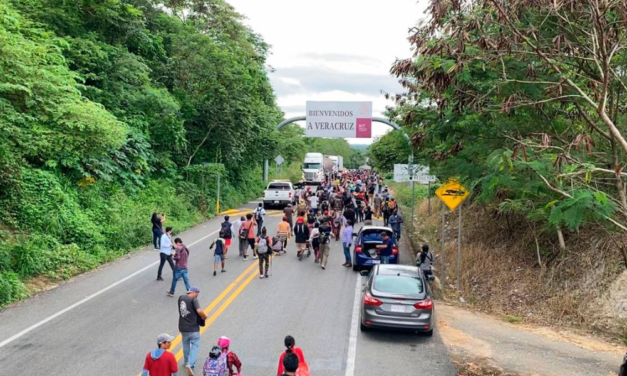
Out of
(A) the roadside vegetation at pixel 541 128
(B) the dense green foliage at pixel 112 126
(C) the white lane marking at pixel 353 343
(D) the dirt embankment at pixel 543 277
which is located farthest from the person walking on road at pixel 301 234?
(B) the dense green foliage at pixel 112 126

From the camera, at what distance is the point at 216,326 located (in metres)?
10.5

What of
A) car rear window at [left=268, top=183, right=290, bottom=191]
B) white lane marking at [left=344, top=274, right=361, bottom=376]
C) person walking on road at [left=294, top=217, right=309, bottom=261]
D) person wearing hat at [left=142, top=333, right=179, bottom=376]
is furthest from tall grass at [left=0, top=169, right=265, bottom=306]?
car rear window at [left=268, top=183, right=290, bottom=191]

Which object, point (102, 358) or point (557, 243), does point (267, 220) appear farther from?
point (102, 358)

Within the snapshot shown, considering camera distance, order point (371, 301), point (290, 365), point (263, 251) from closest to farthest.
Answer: point (290, 365)
point (371, 301)
point (263, 251)

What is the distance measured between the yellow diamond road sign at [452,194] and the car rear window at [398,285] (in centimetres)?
354

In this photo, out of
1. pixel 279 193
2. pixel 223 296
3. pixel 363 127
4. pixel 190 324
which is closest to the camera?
pixel 190 324

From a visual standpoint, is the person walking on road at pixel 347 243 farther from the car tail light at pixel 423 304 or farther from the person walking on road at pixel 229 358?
the person walking on road at pixel 229 358

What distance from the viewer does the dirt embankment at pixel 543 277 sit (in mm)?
11867

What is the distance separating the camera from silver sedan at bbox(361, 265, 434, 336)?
9789 millimetres

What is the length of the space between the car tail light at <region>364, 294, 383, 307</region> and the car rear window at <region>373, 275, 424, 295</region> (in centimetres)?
22

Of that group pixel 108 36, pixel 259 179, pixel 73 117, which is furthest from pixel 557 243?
pixel 259 179

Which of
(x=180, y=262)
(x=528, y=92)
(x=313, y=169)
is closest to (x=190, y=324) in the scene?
(x=180, y=262)

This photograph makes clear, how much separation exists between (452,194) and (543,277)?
335cm

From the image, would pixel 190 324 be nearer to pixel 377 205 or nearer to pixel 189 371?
pixel 189 371
